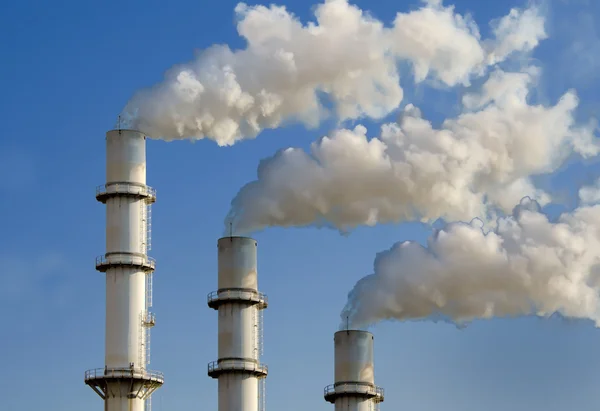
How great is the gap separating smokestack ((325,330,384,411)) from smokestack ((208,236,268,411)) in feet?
14.6

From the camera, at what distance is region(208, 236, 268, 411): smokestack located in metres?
92.4

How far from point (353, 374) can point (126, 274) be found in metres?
15.2

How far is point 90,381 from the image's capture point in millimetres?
86625

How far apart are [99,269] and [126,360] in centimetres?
516

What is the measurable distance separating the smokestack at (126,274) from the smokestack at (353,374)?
12053 millimetres

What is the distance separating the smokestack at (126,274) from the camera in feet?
284

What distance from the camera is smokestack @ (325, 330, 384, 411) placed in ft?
311

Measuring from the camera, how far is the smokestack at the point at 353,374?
9494 cm

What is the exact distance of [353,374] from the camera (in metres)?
95.2

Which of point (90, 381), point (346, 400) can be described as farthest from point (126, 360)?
point (346, 400)

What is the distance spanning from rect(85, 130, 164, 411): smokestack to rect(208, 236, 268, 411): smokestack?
549cm

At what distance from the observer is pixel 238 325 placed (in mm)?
93125

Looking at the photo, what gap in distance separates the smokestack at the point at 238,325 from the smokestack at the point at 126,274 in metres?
5.49

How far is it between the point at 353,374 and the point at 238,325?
24.1ft
